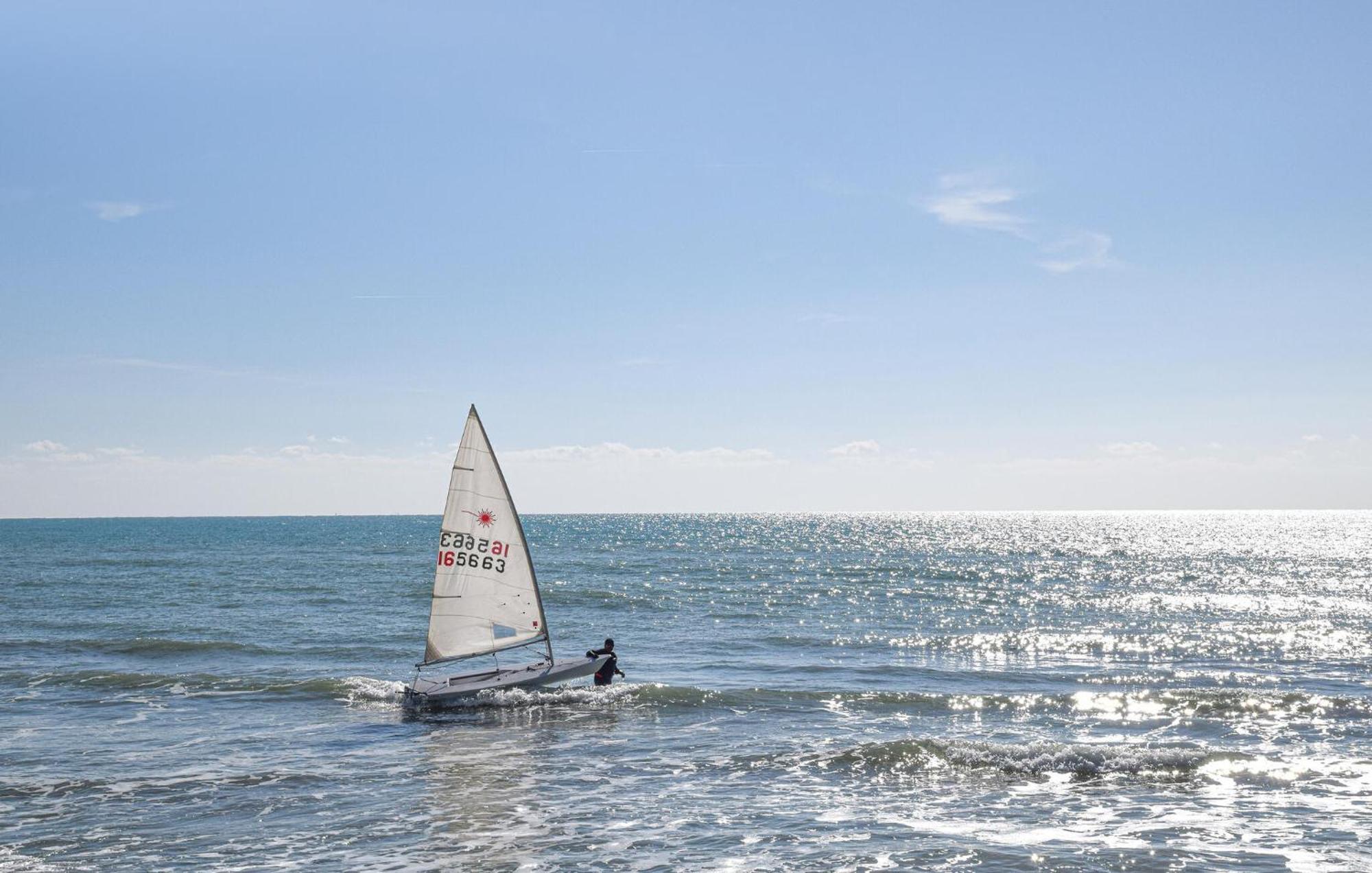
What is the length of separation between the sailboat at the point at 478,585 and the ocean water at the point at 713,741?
1.24 metres

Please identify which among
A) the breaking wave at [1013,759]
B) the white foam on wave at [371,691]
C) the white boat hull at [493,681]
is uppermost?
the white boat hull at [493,681]

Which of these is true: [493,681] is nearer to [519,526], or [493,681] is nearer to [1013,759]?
[519,526]

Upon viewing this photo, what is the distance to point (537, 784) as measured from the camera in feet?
69.1

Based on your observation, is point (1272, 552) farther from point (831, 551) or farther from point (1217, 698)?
point (1217, 698)

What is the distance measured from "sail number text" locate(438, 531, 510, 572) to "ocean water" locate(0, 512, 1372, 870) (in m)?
4.26

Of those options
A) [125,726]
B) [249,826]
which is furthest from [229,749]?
[249,826]

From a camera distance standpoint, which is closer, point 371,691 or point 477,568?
point 477,568

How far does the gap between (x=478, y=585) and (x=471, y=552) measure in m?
1.07

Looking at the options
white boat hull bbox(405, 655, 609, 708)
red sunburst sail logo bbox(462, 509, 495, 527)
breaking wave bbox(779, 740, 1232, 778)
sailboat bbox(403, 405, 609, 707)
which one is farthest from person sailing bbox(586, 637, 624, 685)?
breaking wave bbox(779, 740, 1232, 778)

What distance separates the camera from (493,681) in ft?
99.3

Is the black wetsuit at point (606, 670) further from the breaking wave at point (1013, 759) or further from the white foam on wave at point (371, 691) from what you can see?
the breaking wave at point (1013, 759)

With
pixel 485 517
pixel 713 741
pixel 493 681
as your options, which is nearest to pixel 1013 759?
pixel 713 741

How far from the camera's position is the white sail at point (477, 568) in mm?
29312

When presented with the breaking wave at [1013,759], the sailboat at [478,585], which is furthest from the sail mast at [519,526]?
the breaking wave at [1013,759]
